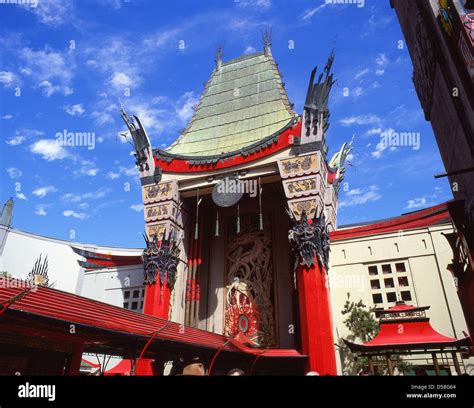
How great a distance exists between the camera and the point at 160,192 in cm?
2248

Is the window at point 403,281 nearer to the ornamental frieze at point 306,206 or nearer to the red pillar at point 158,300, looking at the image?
the ornamental frieze at point 306,206

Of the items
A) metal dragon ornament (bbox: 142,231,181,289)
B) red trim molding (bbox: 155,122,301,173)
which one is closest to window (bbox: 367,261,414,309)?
red trim molding (bbox: 155,122,301,173)

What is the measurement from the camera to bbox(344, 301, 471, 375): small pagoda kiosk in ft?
39.4

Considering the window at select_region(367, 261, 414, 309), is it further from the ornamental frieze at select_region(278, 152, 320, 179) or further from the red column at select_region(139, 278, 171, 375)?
the red column at select_region(139, 278, 171, 375)

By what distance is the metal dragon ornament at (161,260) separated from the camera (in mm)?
20828

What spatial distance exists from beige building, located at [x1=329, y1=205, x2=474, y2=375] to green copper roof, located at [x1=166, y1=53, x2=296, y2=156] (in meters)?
8.96

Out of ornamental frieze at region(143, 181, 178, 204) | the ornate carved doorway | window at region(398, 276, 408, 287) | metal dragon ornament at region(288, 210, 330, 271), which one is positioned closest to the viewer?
metal dragon ornament at region(288, 210, 330, 271)

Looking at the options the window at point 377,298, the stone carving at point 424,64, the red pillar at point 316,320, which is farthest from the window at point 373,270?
the stone carving at point 424,64

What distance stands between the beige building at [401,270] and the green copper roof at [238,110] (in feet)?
29.4

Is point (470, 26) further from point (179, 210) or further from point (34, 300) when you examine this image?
point (179, 210)

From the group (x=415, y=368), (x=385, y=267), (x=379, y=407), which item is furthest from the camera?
(x=385, y=267)

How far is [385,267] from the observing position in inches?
753

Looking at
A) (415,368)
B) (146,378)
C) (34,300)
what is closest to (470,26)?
(146,378)

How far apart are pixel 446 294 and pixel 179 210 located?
15640mm
